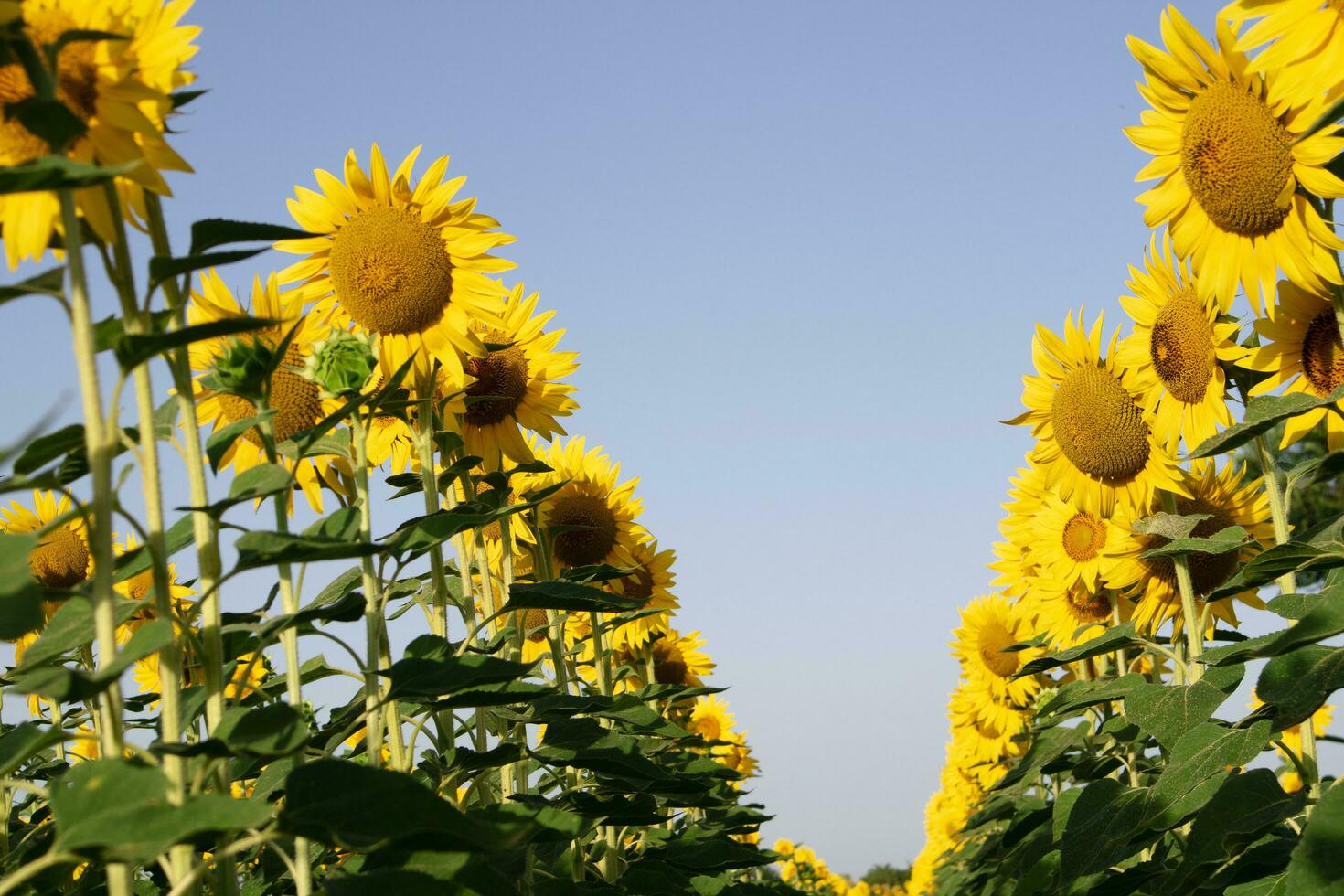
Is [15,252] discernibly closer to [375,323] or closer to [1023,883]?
[375,323]

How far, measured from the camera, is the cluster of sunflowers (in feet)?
9.37

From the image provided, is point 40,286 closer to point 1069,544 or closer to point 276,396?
point 276,396

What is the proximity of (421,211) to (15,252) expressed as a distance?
6.19 feet

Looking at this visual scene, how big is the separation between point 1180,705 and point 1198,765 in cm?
29

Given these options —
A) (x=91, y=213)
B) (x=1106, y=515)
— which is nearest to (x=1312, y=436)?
(x=1106, y=515)

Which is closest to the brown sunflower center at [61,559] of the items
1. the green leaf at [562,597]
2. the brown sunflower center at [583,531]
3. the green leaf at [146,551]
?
the brown sunflower center at [583,531]

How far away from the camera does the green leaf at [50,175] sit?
1.23 metres

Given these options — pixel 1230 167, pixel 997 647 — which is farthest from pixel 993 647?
pixel 1230 167

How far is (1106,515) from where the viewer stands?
14.8ft

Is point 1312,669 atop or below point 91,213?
below

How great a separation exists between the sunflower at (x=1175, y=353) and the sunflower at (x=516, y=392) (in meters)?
1.79

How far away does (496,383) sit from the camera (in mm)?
4082

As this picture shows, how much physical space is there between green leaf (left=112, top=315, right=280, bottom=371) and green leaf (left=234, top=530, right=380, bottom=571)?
257 mm

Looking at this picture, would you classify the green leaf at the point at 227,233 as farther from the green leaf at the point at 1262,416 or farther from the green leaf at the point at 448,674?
the green leaf at the point at 1262,416
